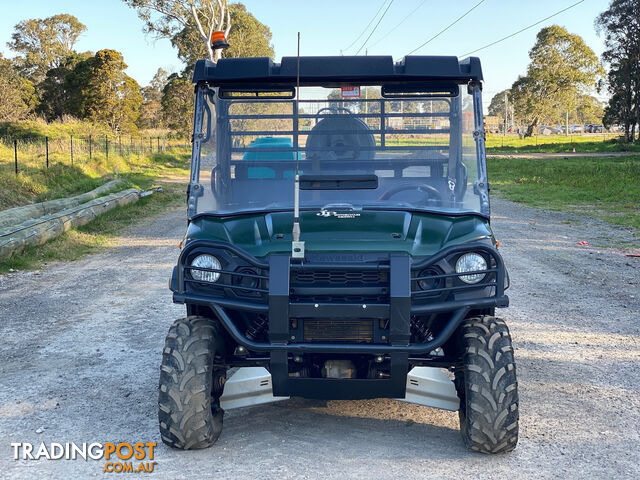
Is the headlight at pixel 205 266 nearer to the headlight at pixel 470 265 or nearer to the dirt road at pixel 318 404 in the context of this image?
the dirt road at pixel 318 404

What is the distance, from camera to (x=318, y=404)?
519 cm

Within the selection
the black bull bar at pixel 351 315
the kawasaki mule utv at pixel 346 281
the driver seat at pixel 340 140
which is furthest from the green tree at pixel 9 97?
the black bull bar at pixel 351 315

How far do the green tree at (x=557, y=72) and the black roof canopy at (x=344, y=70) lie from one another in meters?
73.8

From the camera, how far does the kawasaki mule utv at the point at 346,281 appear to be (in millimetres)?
4070

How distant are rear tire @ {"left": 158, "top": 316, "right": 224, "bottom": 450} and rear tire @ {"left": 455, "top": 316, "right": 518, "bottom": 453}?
1461mm

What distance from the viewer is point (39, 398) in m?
5.34

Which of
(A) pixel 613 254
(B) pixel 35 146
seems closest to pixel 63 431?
(A) pixel 613 254

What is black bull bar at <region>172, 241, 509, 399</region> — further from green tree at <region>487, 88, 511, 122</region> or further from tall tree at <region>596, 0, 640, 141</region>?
green tree at <region>487, 88, 511, 122</region>

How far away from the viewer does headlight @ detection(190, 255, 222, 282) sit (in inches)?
167

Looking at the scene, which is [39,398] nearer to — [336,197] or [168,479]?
[168,479]

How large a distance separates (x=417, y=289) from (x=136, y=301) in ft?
17.2

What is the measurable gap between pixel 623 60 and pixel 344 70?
2377 inches

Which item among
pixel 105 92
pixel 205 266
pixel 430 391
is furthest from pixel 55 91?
pixel 430 391

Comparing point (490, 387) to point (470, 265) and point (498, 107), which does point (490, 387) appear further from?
point (498, 107)
